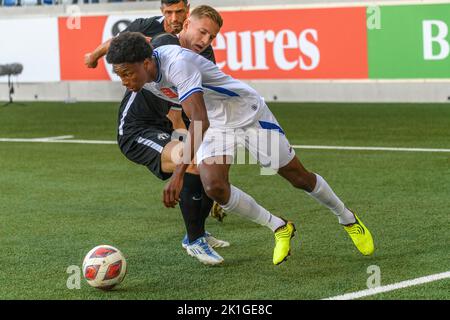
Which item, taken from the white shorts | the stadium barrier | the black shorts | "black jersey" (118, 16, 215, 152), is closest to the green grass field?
the black shorts

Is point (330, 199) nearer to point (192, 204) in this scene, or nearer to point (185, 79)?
point (192, 204)

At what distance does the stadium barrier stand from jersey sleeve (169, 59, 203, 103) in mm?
10778

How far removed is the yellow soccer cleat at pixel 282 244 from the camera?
6637 millimetres

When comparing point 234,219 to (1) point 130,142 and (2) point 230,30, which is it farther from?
(2) point 230,30

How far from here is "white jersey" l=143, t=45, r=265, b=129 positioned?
6.22 m

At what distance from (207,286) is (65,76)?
14.7m

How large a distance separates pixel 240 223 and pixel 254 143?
1.59 meters

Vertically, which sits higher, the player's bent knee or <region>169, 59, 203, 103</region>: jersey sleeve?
<region>169, 59, 203, 103</region>: jersey sleeve

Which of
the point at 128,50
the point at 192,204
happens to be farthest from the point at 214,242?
the point at 128,50

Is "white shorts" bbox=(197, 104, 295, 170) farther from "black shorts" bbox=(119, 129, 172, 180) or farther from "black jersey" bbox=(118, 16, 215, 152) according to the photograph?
"black jersey" bbox=(118, 16, 215, 152)

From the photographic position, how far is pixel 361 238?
6965 mm

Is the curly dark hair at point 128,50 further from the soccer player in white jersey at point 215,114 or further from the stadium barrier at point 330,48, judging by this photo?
the stadium barrier at point 330,48

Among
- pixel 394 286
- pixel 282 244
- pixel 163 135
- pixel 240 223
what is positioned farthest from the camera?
pixel 240 223

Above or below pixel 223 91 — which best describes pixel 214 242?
below
